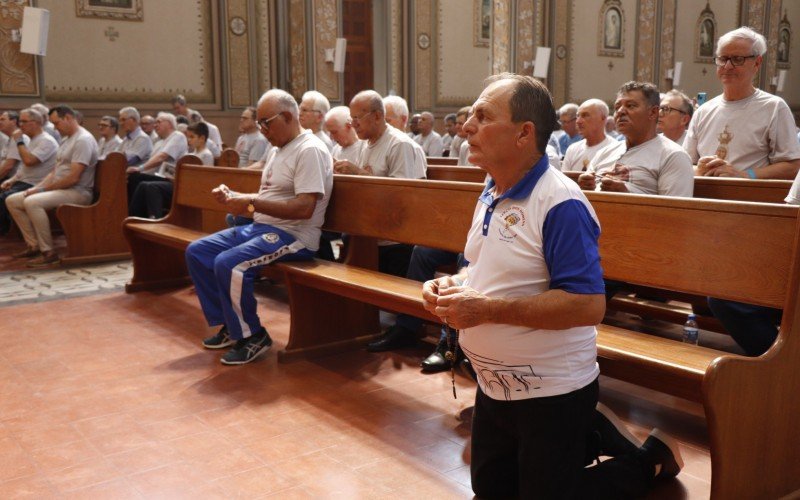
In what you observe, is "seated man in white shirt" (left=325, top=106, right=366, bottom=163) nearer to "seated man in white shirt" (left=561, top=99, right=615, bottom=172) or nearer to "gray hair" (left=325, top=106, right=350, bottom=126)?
"gray hair" (left=325, top=106, right=350, bottom=126)

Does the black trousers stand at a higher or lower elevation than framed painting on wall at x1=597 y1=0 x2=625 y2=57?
lower

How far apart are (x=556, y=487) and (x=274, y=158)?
2.78 meters

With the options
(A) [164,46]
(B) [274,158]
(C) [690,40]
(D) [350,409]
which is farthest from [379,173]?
(C) [690,40]

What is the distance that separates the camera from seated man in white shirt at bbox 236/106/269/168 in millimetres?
8992

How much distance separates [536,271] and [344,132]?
4.09 metres

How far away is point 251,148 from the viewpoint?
912 cm

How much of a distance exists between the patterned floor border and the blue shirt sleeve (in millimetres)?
4666

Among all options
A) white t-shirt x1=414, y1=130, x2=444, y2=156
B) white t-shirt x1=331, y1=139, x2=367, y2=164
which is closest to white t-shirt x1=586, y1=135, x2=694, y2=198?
white t-shirt x1=331, y1=139, x2=367, y2=164

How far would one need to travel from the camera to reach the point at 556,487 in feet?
6.79

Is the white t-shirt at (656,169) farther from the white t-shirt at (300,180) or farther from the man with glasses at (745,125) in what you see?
the white t-shirt at (300,180)

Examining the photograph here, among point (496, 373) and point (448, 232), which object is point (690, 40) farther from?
point (496, 373)

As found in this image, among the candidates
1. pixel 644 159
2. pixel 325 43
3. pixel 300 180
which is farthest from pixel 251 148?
pixel 644 159

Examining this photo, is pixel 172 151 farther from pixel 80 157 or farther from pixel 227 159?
pixel 80 157

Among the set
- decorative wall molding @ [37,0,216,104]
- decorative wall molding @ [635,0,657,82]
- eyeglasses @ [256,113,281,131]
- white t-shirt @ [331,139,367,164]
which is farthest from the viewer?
decorative wall molding @ [635,0,657,82]
